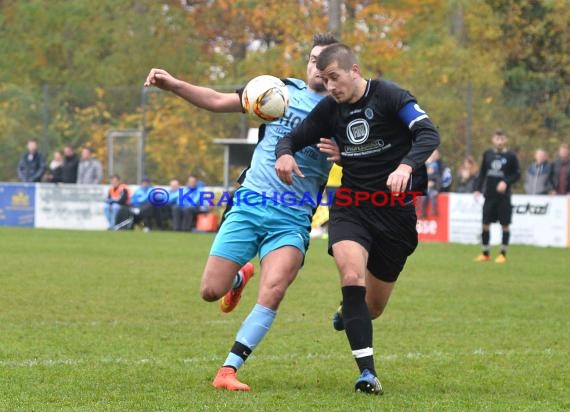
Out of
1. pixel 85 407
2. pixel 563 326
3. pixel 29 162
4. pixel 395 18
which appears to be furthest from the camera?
pixel 395 18

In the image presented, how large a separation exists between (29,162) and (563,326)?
70.8 feet

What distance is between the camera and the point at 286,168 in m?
6.73

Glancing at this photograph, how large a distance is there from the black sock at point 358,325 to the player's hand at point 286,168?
2.29ft

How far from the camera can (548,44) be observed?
30.8 metres

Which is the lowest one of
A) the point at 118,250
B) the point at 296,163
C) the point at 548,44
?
the point at 118,250

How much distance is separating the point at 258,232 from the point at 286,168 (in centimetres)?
59

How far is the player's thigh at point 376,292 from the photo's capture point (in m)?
7.28

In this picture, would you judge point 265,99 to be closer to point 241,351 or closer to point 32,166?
point 241,351

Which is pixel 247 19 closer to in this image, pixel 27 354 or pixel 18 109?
pixel 18 109

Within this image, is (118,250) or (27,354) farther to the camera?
(118,250)

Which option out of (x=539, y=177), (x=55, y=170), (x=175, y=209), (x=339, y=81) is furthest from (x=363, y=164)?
(x=55, y=170)

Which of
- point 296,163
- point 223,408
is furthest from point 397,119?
point 223,408

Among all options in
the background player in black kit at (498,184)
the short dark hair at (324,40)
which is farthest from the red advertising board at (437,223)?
the short dark hair at (324,40)

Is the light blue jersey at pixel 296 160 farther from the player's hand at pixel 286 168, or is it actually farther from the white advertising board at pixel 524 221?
the white advertising board at pixel 524 221
